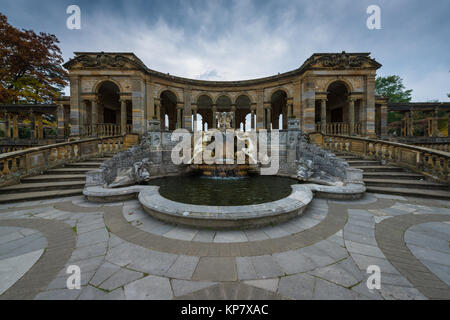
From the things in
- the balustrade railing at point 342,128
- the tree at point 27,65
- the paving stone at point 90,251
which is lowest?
the paving stone at point 90,251

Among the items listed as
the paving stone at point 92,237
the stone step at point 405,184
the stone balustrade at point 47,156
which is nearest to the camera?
the paving stone at point 92,237

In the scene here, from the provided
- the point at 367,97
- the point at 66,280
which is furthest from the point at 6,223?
the point at 367,97

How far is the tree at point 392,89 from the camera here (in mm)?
28719

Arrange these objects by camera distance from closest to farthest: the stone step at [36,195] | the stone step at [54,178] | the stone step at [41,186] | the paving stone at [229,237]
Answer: the paving stone at [229,237], the stone step at [36,195], the stone step at [41,186], the stone step at [54,178]

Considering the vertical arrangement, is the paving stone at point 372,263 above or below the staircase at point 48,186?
below

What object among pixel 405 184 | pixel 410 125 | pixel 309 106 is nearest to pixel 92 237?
pixel 405 184

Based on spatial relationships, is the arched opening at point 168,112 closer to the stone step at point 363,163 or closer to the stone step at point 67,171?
the stone step at point 67,171

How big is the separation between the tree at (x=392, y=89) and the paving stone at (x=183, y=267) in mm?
42095

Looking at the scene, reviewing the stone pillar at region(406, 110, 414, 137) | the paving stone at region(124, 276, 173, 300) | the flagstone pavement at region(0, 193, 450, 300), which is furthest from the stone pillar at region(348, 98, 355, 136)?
the paving stone at region(124, 276, 173, 300)

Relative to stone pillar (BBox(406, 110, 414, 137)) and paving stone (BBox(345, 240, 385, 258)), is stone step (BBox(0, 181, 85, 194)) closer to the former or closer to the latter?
paving stone (BBox(345, 240, 385, 258))

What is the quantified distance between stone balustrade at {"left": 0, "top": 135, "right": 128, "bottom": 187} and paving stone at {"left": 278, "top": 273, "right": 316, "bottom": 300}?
10058mm

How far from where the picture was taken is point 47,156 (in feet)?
25.6


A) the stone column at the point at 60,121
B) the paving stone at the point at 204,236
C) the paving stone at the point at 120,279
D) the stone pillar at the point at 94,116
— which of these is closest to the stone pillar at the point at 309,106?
the paving stone at the point at 204,236

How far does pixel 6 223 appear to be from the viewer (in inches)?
145
